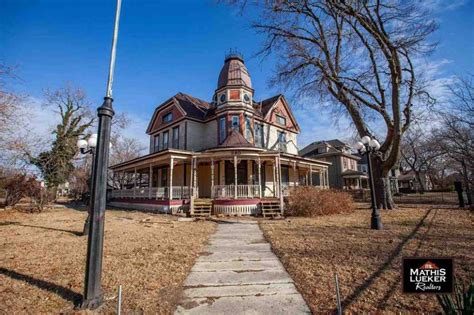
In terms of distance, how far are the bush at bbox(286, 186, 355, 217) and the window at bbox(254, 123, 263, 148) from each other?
22.6 feet

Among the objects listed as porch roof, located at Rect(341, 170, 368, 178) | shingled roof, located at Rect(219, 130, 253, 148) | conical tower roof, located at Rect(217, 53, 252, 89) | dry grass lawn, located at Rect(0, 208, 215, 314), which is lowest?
dry grass lawn, located at Rect(0, 208, 215, 314)

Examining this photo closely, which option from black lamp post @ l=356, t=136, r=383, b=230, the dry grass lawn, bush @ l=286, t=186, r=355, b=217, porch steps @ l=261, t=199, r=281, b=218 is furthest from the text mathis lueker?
porch steps @ l=261, t=199, r=281, b=218

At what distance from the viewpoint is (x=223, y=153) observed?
48.8 ft

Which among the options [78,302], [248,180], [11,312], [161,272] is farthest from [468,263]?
[248,180]

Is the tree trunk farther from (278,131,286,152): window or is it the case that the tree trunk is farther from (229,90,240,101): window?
(229,90,240,101): window

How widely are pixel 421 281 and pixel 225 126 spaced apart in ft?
54.3

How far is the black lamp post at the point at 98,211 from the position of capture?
10.6 ft

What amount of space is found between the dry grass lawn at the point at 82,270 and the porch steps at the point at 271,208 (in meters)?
5.81

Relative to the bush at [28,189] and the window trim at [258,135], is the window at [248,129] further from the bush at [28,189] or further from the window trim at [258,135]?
the bush at [28,189]

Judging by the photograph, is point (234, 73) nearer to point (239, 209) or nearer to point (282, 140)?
point (282, 140)

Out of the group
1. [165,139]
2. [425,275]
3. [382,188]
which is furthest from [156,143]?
[425,275]

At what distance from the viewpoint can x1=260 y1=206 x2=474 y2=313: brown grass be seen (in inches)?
129

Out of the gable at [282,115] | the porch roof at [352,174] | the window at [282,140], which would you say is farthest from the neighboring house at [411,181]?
the window at [282,140]

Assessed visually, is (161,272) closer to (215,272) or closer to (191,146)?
(215,272)
